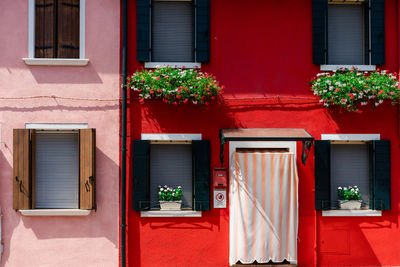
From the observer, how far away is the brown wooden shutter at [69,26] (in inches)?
287

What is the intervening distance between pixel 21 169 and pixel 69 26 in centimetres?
286

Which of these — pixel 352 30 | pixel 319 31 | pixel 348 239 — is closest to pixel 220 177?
pixel 348 239

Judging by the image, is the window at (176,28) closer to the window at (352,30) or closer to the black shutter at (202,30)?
the black shutter at (202,30)

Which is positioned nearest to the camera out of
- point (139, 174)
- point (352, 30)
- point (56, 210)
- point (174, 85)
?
point (174, 85)

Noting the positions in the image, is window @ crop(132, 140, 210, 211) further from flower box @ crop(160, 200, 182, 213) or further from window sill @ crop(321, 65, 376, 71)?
window sill @ crop(321, 65, 376, 71)

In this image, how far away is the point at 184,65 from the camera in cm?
723

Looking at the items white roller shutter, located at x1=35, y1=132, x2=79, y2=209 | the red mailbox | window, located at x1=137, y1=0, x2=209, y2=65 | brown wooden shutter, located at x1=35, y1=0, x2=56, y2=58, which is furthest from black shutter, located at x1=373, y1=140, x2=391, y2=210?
brown wooden shutter, located at x1=35, y1=0, x2=56, y2=58

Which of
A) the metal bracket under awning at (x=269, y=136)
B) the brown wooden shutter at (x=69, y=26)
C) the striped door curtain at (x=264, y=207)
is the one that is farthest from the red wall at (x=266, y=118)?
the brown wooden shutter at (x=69, y=26)

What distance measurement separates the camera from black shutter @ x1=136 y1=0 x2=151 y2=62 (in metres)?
7.20

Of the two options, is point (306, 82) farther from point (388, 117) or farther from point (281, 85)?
point (388, 117)

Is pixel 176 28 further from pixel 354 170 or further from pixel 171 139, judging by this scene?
pixel 354 170

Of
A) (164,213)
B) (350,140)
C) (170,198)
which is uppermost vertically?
(350,140)

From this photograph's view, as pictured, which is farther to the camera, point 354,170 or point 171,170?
point 354,170

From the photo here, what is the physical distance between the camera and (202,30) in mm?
7266
